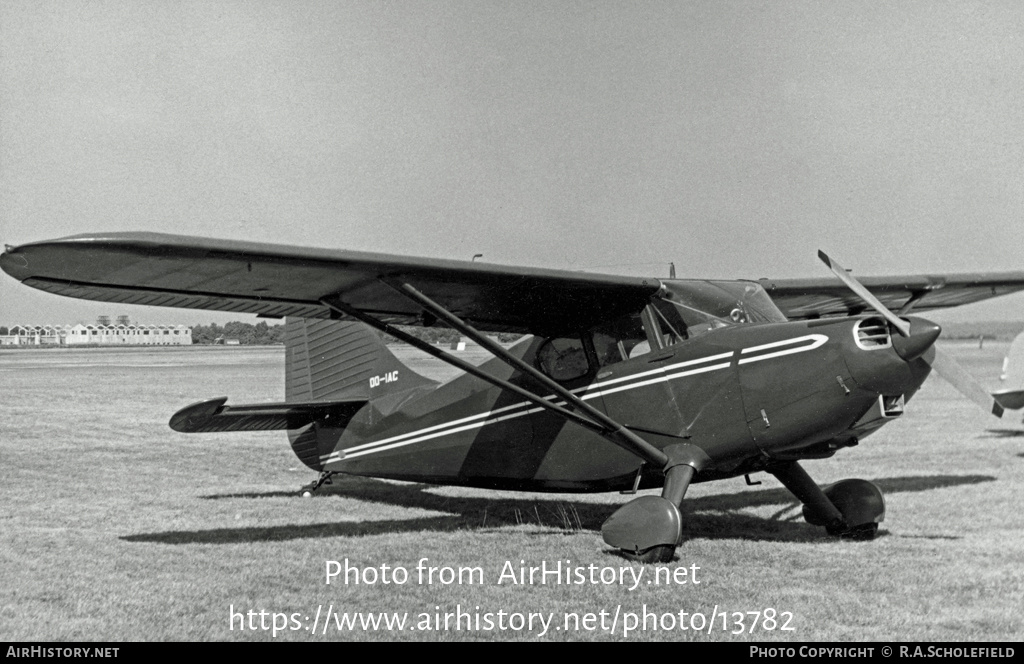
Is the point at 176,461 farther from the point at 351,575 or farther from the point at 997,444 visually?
the point at 997,444

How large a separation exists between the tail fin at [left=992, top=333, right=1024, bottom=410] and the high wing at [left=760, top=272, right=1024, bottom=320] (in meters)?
6.41

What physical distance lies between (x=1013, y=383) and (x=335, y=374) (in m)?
12.3

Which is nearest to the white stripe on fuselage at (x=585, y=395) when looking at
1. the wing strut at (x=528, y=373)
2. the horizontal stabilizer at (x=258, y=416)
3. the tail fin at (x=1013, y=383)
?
Result: the wing strut at (x=528, y=373)

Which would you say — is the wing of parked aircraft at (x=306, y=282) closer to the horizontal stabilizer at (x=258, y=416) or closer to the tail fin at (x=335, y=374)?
the horizontal stabilizer at (x=258, y=416)

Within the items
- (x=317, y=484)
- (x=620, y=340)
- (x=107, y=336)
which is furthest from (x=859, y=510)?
(x=107, y=336)

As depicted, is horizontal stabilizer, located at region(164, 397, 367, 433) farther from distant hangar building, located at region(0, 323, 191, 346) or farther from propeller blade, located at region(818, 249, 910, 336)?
distant hangar building, located at region(0, 323, 191, 346)

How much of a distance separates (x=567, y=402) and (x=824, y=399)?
6.89ft

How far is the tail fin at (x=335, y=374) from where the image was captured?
374 inches

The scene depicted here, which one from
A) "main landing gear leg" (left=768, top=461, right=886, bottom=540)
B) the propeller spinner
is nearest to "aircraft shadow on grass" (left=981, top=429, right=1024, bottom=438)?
"main landing gear leg" (left=768, top=461, right=886, bottom=540)

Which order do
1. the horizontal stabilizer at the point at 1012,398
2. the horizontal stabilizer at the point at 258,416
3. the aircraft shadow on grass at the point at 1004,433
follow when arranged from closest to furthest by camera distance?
the horizontal stabilizer at the point at 258,416 < the aircraft shadow on grass at the point at 1004,433 < the horizontal stabilizer at the point at 1012,398

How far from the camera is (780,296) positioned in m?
8.98

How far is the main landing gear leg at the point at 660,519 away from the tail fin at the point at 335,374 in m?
3.24

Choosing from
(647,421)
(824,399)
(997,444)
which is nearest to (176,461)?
(647,421)

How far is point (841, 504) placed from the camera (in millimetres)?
7355
